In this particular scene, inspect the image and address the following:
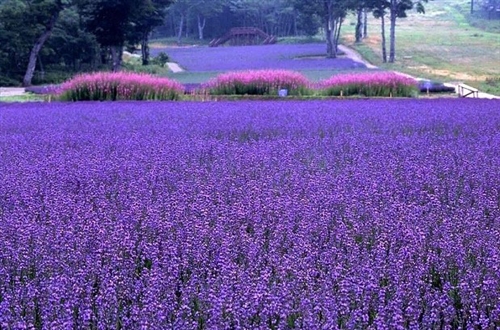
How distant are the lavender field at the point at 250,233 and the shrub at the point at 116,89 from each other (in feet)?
31.3

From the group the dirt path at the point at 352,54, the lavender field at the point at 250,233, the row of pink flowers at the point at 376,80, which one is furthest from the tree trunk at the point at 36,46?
the lavender field at the point at 250,233

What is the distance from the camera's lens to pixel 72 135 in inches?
350

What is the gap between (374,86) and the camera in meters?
18.7

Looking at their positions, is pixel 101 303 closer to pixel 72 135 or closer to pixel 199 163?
pixel 199 163

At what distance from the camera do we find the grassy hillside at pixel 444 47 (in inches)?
1230

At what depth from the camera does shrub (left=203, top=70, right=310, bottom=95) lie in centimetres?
1936

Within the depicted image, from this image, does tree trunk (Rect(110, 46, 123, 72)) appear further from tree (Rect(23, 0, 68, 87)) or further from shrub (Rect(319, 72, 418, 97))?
shrub (Rect(319, 72, 418, 97))

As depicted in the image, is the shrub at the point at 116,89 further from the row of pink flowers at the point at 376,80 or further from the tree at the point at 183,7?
the tree at the point at 183,7

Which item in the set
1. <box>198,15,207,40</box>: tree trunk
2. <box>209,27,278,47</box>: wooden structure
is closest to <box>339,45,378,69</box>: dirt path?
<box>209,27,278,47</box>: wooden structure

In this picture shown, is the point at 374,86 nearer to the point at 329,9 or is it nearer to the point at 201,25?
the point at 329,9

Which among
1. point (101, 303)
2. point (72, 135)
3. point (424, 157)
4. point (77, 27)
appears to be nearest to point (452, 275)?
point (101, 303)

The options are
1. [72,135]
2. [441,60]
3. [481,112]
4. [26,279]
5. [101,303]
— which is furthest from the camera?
[441,60]

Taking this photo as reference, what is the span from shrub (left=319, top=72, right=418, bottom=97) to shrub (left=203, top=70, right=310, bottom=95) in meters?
0.77

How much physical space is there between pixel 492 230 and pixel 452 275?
0.63 meters
